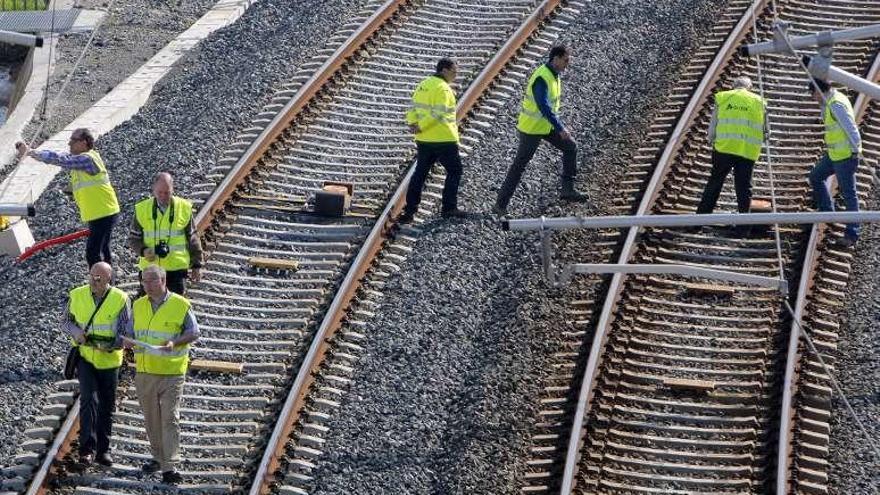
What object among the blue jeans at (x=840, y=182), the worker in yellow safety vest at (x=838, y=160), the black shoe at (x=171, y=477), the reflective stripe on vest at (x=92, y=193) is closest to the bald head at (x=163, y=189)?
the reflective stripe on vest at (x=92, y=193)

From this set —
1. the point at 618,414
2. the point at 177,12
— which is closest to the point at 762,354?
the point at 618,414

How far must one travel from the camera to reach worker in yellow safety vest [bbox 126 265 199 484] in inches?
500

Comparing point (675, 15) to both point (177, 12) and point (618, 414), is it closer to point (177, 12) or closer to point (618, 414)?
point (177, 12)

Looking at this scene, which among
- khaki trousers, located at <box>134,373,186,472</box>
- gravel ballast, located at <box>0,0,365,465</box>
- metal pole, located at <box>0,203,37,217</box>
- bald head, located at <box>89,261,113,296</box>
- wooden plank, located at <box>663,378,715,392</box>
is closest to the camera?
metal pole, located at <box>0,203,37,217</box>

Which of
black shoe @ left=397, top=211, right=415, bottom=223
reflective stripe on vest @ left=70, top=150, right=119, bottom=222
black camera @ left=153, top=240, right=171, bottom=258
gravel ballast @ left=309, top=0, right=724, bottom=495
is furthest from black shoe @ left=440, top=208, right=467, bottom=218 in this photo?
black camera @ left=153, top=240, right=171, bottom=258

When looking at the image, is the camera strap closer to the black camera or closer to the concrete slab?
the black camera

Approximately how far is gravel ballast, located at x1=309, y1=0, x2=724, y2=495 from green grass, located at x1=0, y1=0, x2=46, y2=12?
7.83m

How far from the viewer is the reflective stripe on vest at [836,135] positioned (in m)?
15.7

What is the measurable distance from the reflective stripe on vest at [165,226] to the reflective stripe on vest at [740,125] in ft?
16.3

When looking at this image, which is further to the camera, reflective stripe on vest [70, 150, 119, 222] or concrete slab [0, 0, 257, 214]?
concrete slab [0, 0, 257, 214]

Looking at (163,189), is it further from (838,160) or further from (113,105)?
(838,160)

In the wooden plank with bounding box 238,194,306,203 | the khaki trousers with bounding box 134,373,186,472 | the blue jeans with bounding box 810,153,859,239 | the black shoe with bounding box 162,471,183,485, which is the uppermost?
the blue jeans with bounding box 810,153,859,239

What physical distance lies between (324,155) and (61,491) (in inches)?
226

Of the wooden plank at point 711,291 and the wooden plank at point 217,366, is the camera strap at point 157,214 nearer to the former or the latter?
the wooden plank at point 217,366
